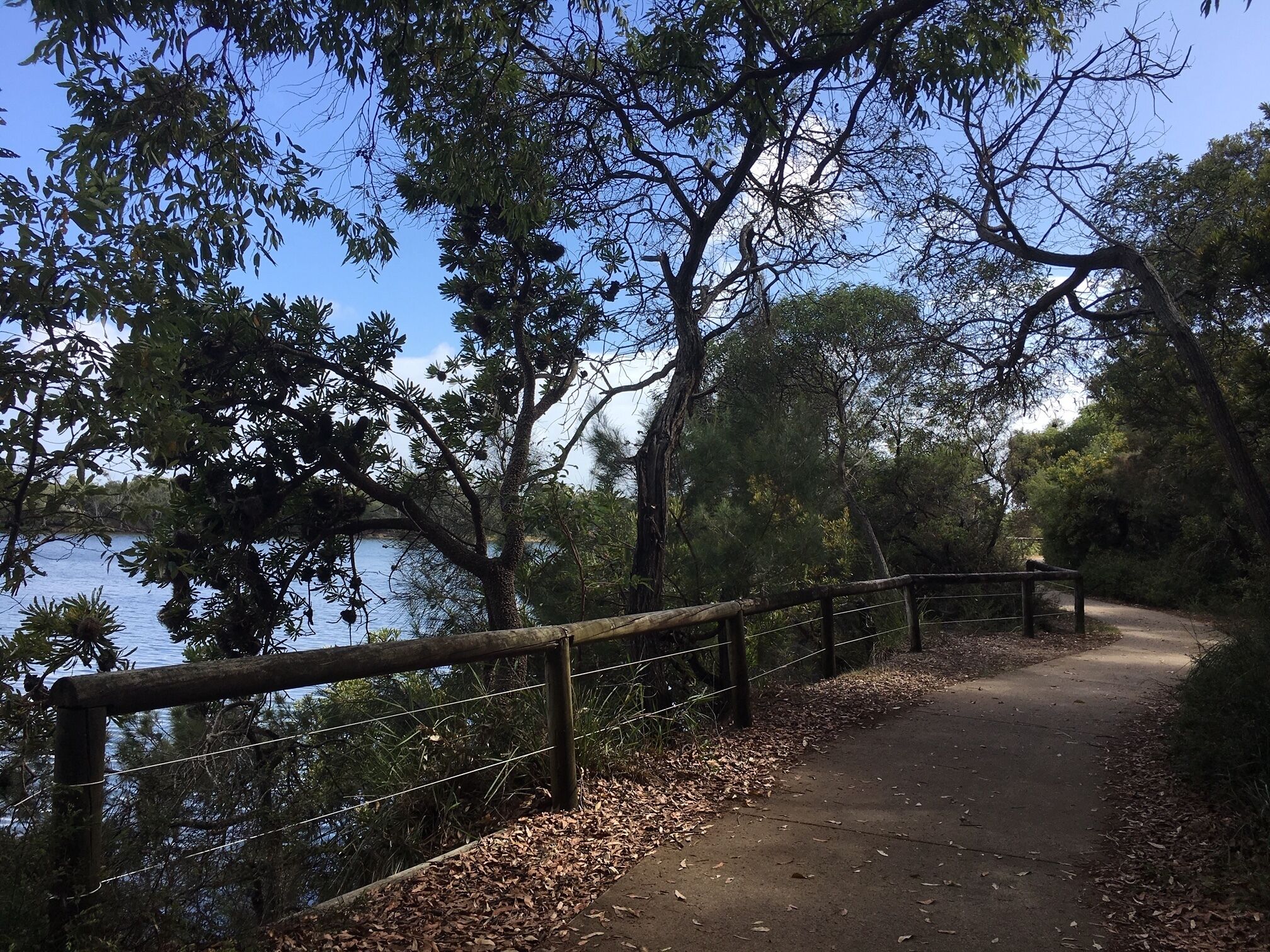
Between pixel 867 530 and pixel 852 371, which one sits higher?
Result: pixel 852 371

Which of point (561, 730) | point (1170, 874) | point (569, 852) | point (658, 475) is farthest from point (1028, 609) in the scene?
point (569, 852)

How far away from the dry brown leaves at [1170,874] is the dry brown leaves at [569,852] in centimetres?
188

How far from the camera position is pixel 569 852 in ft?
14.1

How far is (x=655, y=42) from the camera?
22.9 feet

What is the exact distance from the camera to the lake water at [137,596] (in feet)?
13.4

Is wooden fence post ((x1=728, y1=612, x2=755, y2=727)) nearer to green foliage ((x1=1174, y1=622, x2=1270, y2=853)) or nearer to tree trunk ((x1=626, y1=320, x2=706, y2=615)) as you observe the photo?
tree trunk ((x1=626, y1=320, x2=706, y2=615))

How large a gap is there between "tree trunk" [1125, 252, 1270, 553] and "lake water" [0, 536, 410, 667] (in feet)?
22.0

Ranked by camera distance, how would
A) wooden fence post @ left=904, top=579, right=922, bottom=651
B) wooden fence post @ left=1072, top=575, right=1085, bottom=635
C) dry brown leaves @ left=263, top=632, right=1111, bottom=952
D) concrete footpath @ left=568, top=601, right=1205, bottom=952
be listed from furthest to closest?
wooden fence post @ left=1072, top=575, right=1085, bottom=635
wooden fence post @ left=904, top=579, right=922, bottom=651
concrete footpath @ left=568, top=601, right=1205, bottom=952
dry brown leaves @ left=263, top=632, right=1111, bottom=952

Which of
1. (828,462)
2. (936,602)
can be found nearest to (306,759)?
(828,462)

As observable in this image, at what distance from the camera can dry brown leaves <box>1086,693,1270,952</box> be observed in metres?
3.52

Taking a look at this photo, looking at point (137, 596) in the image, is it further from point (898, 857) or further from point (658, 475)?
point (898, 857)

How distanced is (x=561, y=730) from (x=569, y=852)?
2.10 feet

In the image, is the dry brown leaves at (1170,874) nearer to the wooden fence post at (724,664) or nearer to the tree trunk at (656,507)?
the wooden fence post at (724,664)

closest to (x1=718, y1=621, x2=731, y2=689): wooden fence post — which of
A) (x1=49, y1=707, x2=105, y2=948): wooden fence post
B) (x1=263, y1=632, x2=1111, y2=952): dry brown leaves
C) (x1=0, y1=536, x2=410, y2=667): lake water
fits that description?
Answer: (x1=263, y1=632, x2=1111, y2=952): dry brown leaves
